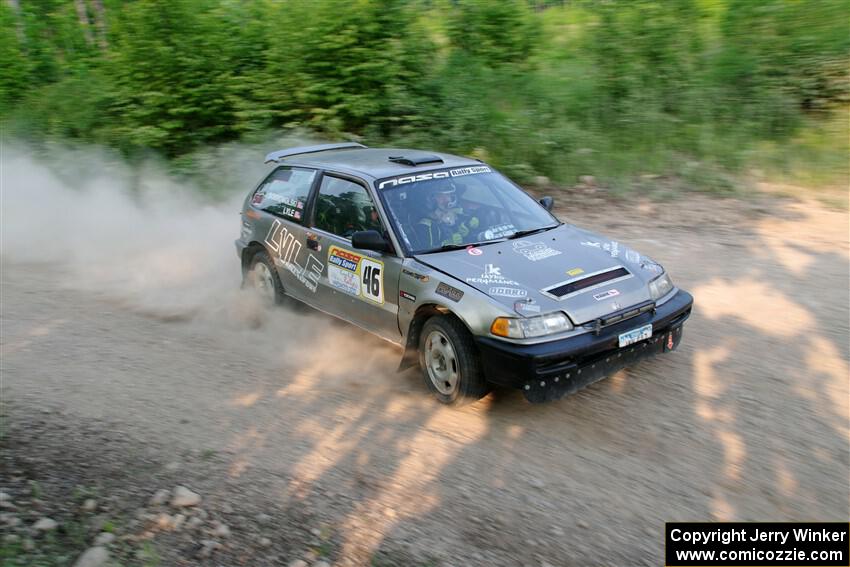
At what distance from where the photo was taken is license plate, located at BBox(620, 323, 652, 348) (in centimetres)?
475

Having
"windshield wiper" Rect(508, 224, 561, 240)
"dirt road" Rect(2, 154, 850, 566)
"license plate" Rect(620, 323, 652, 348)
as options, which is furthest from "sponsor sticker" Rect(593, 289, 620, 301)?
"windshield wiper" Rect(508, 224, 561, 240)

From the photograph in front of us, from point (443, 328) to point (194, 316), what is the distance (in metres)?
3.54

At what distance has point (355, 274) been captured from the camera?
19.1 feet

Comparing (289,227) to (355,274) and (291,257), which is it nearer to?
(291,257)

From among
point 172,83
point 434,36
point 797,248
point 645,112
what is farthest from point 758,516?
point 172,83

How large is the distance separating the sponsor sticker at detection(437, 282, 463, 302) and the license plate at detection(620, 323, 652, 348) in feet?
3.62

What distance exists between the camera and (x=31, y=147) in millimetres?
13531

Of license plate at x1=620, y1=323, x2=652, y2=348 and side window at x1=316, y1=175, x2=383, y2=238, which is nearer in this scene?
license plate at x1=620, y1=323, x2=652, y2=348

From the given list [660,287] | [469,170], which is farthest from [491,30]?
[660,287]

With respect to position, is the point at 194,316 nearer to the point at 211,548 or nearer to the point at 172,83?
the point at 211,548

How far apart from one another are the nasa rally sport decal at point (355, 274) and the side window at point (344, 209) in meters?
0.19

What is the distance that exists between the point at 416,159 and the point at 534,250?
4.80 feet

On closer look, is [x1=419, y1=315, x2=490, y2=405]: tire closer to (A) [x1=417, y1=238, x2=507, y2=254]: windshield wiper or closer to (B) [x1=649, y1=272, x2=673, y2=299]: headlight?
(A) [x1=417, y1=238, x2=507, y2=254]: windshield wiper

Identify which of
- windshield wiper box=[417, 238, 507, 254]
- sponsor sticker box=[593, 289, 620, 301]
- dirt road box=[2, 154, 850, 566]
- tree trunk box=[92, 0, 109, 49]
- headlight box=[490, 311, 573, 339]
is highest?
tree trunk box=[92, 0, 109, 49]
